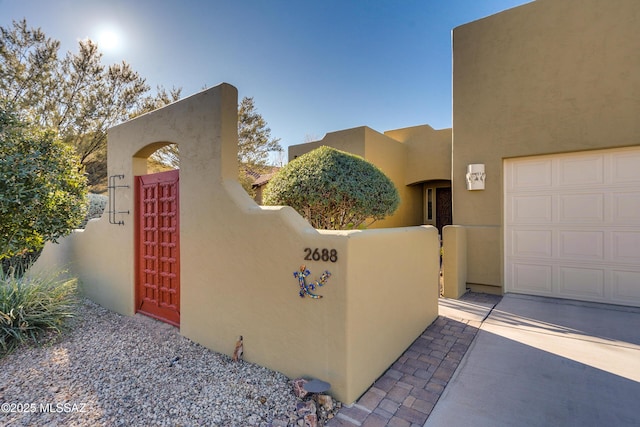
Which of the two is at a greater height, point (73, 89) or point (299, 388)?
point (73, 89)

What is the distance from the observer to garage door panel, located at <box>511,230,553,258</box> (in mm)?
6461

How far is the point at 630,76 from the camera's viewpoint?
5648 millimetres

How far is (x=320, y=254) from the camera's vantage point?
3.03 metres

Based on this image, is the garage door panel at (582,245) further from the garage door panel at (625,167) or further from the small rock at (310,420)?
the small rock at (310,420)

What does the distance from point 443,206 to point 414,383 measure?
37.0 ft

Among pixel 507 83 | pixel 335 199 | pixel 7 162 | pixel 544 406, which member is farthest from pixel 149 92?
pixel 544 406

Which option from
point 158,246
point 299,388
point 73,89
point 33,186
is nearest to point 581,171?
point 299,388

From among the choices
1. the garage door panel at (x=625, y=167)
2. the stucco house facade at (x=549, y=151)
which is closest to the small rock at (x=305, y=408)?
the stucco house facade at (x=549, y=151)

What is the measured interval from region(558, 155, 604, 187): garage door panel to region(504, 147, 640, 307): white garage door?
15 millimetres

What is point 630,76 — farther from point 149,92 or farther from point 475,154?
point 149,92

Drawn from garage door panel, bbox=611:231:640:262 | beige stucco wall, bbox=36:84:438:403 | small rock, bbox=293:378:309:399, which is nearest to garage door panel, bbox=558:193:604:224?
garage door panel, bbox=611:231:640:262

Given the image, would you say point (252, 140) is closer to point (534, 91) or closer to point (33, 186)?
point (33, 186)

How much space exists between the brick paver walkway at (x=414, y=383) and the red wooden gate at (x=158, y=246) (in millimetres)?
3420

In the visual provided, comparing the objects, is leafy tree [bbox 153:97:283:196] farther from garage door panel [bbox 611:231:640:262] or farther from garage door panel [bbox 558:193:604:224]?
garage door panel [bbox 611:231:640:262]
